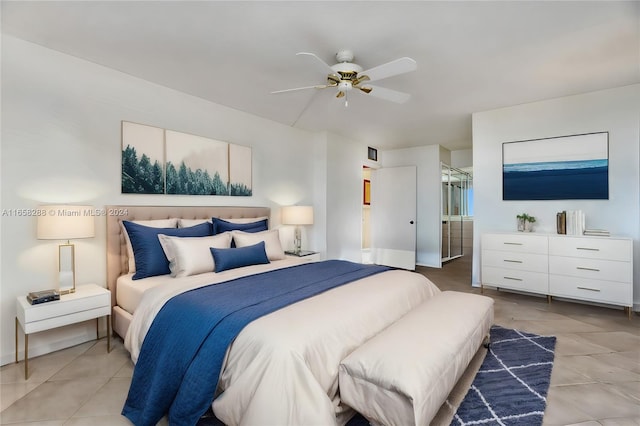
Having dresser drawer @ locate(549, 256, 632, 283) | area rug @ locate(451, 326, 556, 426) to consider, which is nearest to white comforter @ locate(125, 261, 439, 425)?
area rug @ locate(451, 326, 556, 426)

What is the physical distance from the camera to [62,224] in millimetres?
2287

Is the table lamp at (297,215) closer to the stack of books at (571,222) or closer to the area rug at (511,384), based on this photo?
the area rug at (511,384)

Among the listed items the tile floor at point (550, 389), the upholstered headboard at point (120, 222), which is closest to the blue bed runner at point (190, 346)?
the tile floor at point (550, 389)

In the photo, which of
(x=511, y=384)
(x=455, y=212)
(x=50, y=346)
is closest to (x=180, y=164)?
(x=50, y=346)

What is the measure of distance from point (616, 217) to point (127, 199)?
5233mm

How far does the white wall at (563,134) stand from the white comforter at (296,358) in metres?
2.98

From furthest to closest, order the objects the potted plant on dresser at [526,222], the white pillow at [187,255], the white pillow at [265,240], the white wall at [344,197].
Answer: the white wall at [344,197]
the potted plant on dresser at [526,222]
the white pillow at [265,240]
the white pillow at [187,255]

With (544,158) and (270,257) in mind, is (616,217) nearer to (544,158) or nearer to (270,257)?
(544,158)

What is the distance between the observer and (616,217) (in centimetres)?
347

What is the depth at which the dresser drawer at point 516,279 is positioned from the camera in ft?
11.9

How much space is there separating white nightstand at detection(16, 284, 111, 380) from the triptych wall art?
101cm

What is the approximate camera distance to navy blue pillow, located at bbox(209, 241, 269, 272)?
2.72 metres

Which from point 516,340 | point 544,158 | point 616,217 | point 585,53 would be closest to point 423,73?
point 585,53

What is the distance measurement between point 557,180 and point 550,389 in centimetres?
280
